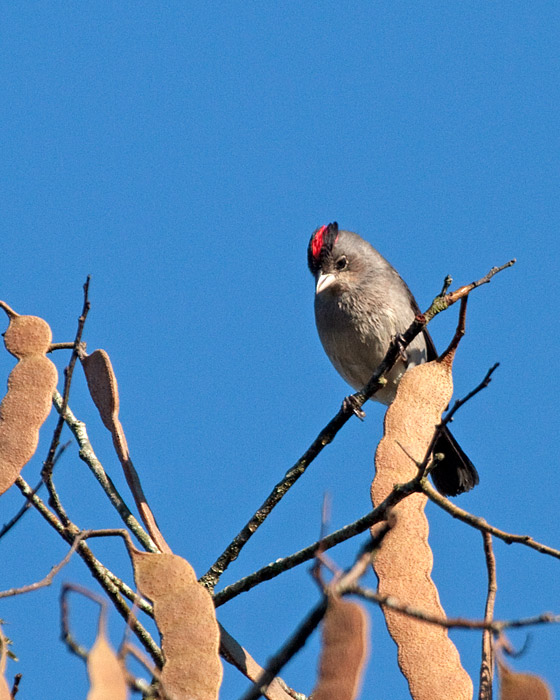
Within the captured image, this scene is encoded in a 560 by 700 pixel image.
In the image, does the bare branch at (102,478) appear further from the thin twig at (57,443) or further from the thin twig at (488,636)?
the thin twig at (488,636)

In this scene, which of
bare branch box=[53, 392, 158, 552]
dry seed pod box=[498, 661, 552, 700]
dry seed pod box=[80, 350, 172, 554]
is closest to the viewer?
dry seed pod box=[498, 661, 552, 700]

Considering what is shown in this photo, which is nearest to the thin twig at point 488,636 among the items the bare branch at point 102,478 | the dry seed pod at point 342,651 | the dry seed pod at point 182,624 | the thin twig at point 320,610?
the dry seed pod at point 342,651

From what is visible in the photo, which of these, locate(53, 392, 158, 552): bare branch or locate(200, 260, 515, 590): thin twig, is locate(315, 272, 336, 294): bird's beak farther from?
locate(53, 392, 158, 552): bare branch

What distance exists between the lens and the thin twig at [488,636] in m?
2.33

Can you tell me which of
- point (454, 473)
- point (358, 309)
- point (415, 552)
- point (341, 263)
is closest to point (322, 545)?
point (415, 552)

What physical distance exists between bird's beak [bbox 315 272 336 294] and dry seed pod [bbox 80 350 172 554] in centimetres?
301

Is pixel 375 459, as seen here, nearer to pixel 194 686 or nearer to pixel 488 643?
pixel 488 643

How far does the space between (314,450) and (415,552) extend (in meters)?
0.88

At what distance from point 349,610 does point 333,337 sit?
14.9 feet

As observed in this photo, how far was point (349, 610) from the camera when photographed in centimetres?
→ 184

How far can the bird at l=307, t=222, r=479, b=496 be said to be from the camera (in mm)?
6148

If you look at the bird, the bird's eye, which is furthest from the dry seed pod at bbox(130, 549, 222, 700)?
the bird's eye

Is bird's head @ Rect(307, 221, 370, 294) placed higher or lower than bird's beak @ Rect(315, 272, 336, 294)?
higher

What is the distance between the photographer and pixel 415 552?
2.71 meters
